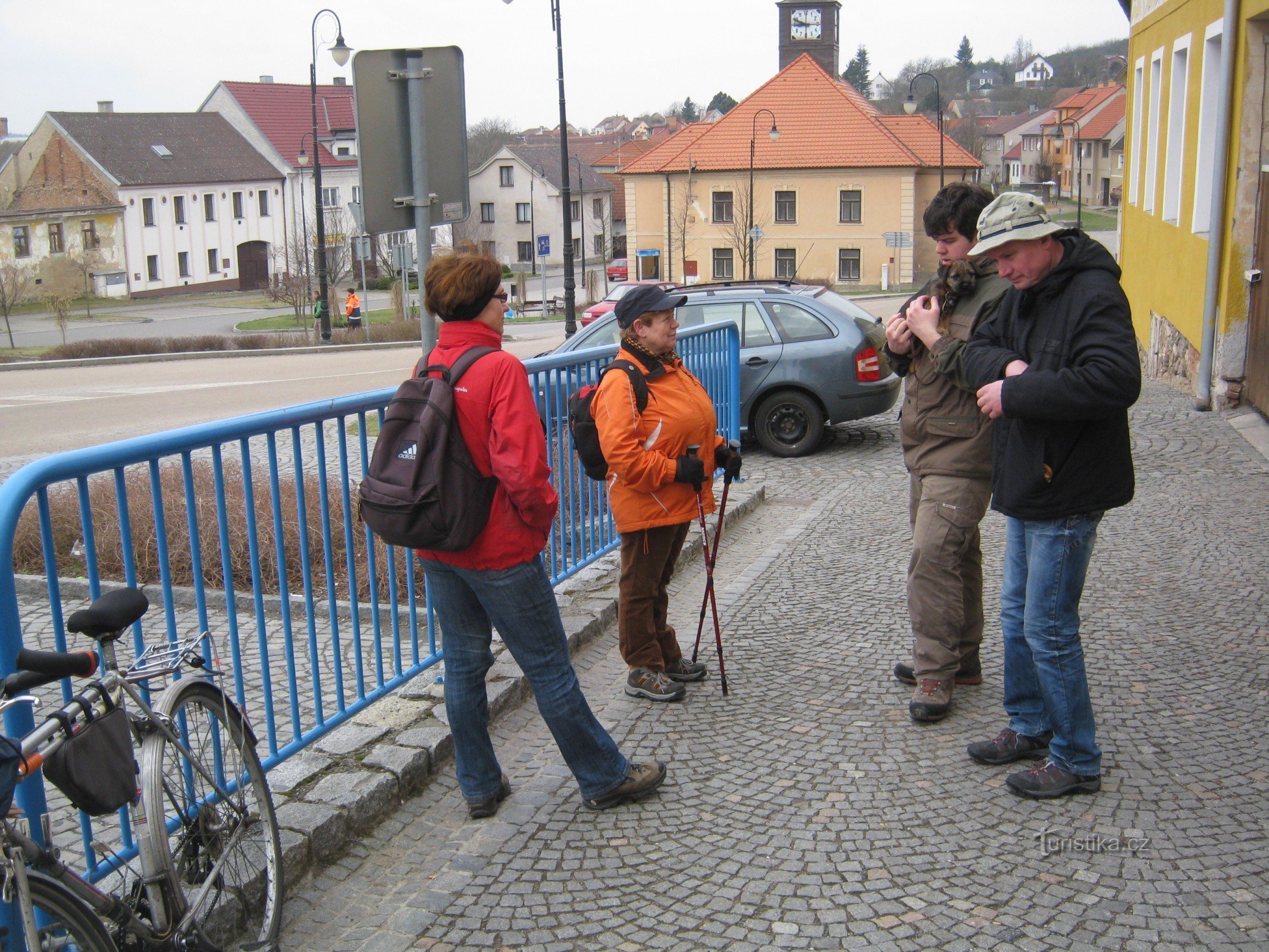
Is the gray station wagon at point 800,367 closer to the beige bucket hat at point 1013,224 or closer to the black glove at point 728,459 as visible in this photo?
the black glove at point 728,459

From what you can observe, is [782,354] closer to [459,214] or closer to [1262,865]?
[459,214]

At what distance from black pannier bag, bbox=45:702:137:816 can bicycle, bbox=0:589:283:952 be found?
23 millimetres

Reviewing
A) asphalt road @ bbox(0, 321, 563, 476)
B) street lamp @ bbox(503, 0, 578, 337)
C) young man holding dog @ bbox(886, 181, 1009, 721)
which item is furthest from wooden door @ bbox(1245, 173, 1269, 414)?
street lamp @ bbox(503, 0, 578, 337)

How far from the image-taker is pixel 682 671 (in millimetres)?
5301

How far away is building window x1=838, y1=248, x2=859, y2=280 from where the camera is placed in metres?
65.9

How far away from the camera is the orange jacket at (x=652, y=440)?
182 inches

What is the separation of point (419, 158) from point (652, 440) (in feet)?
6.25

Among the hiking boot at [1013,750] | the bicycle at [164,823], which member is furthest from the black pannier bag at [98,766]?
the hiking boot at [1013,750]

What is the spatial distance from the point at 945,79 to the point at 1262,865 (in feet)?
461

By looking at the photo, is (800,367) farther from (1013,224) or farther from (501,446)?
(501,446)

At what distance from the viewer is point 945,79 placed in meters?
133

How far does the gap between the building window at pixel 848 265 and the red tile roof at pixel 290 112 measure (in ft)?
108

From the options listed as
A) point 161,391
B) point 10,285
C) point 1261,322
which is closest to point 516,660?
point 1261,322

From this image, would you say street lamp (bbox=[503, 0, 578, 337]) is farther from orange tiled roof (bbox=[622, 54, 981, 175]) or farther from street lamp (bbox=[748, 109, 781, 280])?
orange tiled roof (bbox=[622, 54, 981, 175])
